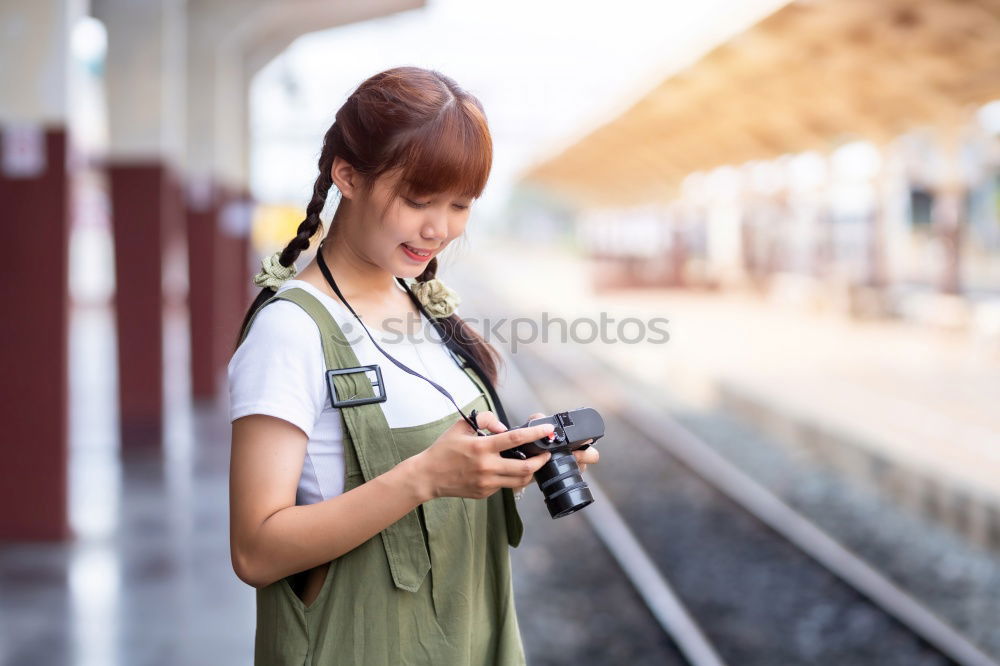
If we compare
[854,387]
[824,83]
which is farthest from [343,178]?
[824,83]

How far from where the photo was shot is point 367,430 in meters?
1.57

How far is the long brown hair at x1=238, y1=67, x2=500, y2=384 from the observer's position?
1.56m

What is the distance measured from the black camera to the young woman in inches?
2.3

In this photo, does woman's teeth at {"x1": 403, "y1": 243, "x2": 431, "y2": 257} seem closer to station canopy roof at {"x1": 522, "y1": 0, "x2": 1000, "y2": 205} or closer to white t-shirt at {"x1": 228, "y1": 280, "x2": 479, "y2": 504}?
white t-shirt at {"x1": 228, "y1": 280, "x2": 479, "y2": 504}

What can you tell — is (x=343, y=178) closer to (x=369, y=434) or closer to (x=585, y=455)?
(x=369, y=434)

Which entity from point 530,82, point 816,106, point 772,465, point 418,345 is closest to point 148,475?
point 772,465

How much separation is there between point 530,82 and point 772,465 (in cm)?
3557

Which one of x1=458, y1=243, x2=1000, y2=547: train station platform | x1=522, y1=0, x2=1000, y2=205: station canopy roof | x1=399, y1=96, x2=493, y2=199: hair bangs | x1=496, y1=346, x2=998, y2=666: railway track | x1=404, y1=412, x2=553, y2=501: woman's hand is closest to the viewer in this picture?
x1=404, y1=412, x2=553, y2=501: woman's hand

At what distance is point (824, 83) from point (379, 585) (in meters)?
14.7

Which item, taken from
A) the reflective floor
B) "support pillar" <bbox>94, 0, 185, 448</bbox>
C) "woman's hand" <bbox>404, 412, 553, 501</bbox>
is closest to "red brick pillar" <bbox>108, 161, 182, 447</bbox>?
"support pillar" <bbox>94, 0, 185, 448</bbox>

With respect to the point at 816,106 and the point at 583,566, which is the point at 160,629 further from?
the point at 816,106

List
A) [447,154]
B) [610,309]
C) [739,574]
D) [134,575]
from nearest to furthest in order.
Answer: [447,154] < [134,575] < [739,574] < [610,309]

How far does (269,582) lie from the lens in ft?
5.07

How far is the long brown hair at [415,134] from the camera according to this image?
1562 mm
